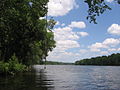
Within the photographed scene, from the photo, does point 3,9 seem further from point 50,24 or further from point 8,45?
point 50,24

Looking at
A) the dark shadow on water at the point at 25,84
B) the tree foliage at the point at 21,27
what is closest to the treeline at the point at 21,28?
the tree foliage at the point at 21,27

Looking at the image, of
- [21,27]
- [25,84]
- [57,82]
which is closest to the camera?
[25,84]

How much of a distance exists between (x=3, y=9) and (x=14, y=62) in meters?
24.7

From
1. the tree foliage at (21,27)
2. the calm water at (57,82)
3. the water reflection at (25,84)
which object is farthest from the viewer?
the calm water at (57,82)

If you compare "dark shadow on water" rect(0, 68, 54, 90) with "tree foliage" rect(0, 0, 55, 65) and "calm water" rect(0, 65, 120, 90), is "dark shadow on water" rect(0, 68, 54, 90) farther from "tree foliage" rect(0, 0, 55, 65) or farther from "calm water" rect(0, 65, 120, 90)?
"tree foliage" rect(0, 0, 55, 65)

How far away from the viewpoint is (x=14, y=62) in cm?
4622

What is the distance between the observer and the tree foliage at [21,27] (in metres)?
23.5

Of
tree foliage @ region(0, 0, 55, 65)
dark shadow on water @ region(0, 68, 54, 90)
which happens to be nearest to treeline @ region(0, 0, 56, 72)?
tree foliage @ region(0, 0, 55, 65)

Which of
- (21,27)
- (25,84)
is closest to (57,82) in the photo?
(25,84)

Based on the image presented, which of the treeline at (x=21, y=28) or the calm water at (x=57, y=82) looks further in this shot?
the calm water at (x=57, y=82)

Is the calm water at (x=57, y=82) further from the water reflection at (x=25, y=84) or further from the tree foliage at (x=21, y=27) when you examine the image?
the tree foliage at (x=21, y=27)

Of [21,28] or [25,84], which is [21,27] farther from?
[25,84]

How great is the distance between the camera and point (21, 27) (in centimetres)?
4594

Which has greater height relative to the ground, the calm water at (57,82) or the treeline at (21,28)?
the treeline at (21,28)
